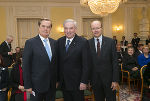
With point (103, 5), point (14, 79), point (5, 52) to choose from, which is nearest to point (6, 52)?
point (5, 52)

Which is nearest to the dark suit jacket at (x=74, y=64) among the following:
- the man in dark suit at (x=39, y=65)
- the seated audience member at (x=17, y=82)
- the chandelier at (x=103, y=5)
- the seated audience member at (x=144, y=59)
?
the man in dark suit at (x=39, y=65)

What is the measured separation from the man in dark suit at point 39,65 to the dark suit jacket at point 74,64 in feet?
0.46

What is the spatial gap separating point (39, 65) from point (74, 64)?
0.43m

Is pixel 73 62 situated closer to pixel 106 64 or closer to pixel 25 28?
pixel 106 64

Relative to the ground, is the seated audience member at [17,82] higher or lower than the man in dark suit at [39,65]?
lower

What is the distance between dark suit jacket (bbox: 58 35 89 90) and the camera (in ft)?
6.82

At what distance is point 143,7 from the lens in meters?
11.5

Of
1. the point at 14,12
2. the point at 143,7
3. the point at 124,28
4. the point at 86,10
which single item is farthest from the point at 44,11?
the point at 143,7

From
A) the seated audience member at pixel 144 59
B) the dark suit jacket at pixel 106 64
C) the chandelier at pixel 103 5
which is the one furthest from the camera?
the chandelier at pixel 103 5

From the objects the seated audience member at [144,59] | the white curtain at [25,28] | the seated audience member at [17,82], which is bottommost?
the seated audience member at [17,82]

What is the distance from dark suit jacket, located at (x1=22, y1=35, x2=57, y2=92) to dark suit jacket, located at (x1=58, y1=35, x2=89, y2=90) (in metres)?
0.19

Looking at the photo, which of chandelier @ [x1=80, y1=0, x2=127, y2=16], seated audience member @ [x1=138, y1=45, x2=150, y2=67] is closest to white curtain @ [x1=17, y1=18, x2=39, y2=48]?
chandelier @ [x1=80, y1=0, x2=127, y2=16]

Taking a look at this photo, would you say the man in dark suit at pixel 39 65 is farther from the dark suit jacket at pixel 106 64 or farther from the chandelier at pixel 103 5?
the chandelier at pixel 103 5

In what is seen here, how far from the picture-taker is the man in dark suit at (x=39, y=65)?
195 cm
